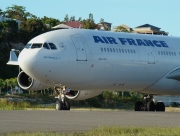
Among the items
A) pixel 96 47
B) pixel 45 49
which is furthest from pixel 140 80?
pixel 45 49

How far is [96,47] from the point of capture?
99.7ft

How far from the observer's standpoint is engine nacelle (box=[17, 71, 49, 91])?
32.0 m

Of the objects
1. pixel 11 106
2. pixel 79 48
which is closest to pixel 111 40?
pixel 79 48

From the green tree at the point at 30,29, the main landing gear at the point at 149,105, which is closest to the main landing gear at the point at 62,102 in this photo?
the main landing gear at the point at 149,105

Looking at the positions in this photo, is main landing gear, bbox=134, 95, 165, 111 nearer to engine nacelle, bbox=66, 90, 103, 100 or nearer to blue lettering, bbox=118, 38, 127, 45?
engine nacelle, bbox=66, 90, 103, 100

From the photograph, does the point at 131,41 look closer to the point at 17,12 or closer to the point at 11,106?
the point at 11,106

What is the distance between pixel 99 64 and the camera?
3027cm

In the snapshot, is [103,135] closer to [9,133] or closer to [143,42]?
[9,133]

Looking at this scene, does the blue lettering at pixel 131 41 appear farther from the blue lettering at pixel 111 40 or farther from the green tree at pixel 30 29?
the green tree at pixel 30 29

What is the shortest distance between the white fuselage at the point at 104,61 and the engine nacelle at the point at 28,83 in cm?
238

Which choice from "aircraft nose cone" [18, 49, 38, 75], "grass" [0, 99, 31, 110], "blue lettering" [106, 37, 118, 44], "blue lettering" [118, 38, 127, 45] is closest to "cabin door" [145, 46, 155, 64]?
"blue lettering" [118, 38, 127, 45]

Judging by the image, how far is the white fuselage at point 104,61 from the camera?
2892 cm

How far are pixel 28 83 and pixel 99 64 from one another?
453cm

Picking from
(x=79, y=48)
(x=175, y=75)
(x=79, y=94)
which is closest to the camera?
(x=79, y=48)
